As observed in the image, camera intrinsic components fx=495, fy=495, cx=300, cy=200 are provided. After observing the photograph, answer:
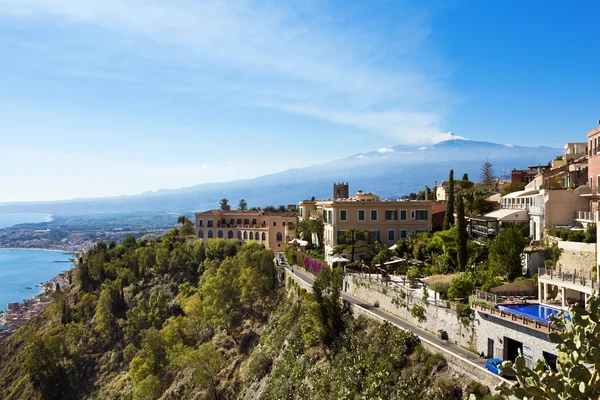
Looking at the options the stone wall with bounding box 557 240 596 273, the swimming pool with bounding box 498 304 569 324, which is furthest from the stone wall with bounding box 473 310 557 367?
the stone wall with bounding box 557 240 596 273

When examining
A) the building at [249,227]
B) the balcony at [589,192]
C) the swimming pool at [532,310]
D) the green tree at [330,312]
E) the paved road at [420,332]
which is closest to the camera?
the swimming pool at [532,310]

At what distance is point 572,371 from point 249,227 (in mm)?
67473

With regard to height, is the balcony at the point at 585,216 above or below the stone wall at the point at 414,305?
above

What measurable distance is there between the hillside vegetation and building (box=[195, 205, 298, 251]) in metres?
3.41

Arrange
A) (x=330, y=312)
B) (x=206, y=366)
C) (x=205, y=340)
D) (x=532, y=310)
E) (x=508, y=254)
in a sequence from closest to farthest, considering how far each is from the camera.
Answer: (x=532, y=310) < (x=508, y=254) < (x=330, y=312) < (x=206, y=366) < (x=205, y=340)

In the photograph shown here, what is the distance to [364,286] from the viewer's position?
35.5 m

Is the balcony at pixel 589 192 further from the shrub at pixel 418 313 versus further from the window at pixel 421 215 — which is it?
the window at pixel 421 215

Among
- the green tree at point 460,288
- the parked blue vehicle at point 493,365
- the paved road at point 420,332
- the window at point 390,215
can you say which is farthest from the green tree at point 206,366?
the parked blue vehicle at point 493,365

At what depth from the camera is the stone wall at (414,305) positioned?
2409 cm

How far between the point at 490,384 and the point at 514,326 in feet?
9.72

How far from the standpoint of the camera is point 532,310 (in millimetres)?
22391

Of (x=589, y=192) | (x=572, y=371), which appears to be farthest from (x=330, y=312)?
(x=572, y=371)

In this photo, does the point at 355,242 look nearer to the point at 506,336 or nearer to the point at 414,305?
the point at 414,305

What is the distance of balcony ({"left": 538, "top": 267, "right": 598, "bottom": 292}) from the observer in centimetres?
2176
